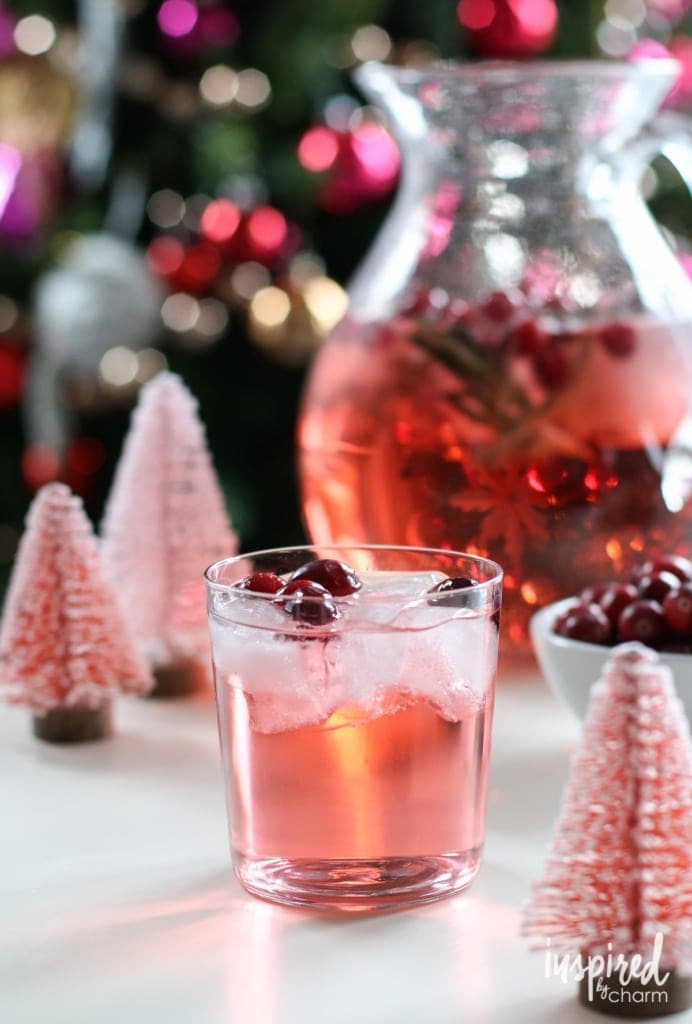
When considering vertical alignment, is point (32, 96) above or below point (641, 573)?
above

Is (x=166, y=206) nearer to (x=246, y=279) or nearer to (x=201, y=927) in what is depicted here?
(x=246, y=279)

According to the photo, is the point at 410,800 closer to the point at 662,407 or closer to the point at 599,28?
the point at 662,407

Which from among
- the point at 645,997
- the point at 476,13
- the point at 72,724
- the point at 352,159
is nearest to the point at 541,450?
the point at 72,724

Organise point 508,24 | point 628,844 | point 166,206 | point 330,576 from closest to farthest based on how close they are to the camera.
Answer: point 628,844 < point 330,576 < point 508,24 < point 166,206

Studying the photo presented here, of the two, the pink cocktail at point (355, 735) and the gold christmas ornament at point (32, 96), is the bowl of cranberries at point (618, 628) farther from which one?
the gold christmas ornament at point (32, 96)

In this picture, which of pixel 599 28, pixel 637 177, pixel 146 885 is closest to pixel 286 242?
pixel 599 28

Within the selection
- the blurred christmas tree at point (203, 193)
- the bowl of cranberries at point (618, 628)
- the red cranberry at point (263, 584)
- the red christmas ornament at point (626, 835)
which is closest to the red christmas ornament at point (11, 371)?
the blurred christmas tree at point (203, 193)

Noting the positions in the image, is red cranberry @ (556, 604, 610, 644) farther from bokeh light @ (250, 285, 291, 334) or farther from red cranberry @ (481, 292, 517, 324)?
bokeh light @ (250, 285, 291, 334)
